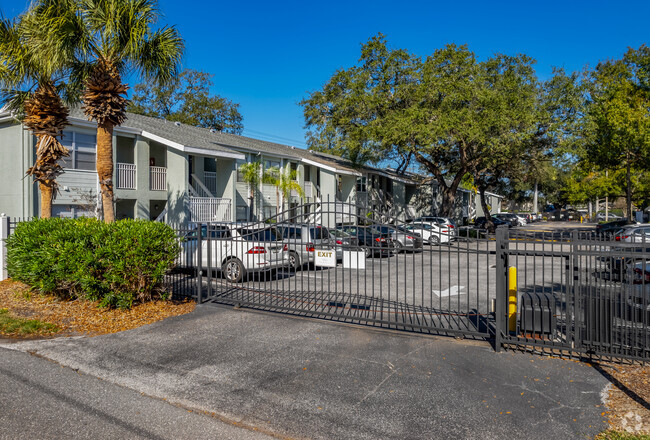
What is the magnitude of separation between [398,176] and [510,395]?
33.5m

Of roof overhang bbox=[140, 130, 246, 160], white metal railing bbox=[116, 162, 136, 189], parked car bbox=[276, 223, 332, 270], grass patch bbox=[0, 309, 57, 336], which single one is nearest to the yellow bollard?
parked car bbox=[276, 223, 332, 270]

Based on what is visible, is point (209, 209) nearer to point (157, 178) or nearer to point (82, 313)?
point (157, 178)

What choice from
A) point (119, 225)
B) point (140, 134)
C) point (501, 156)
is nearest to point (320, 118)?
point (501, 156)

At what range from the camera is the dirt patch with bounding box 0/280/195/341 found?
7465mm

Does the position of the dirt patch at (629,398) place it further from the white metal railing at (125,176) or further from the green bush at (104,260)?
the white metal railing at (125,176)

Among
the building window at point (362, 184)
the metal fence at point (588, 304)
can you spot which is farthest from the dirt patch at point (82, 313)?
the building window at point (362, 184)

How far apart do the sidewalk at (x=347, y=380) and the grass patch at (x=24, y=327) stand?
24.0 inches

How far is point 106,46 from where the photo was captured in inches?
417

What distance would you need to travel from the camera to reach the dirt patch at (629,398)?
166 inches

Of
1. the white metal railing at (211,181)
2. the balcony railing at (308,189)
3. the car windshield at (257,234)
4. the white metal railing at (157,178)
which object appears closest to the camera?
the car windshield at (257,234)

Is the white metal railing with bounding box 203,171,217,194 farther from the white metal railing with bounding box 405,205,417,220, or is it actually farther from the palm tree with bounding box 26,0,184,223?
the white metal railing with bounding box 405,205,417,220

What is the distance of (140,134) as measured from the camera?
61.7 ft

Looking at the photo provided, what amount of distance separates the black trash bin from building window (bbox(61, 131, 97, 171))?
17237mm

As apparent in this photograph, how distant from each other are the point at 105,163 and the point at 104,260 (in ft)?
11.9
